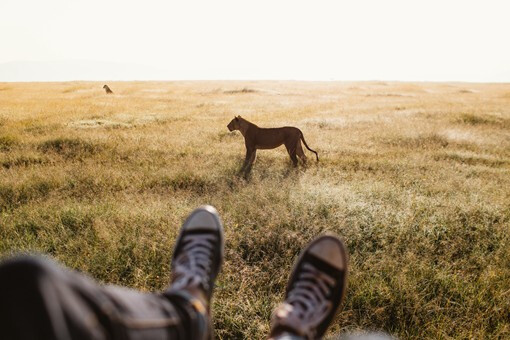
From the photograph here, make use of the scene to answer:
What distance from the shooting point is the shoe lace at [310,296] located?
2295mm

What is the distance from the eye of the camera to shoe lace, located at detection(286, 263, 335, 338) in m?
2.30

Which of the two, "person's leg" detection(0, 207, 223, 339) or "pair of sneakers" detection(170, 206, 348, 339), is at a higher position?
"person's leg" detection(0, 207, 223, 339)

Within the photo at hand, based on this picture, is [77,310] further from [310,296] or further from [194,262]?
[310,296]

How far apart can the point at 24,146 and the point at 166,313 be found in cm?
982

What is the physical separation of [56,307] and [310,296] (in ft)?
6.08

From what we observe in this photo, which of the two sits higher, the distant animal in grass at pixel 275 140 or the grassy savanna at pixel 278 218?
the distant animal in grass at pixel 275 140

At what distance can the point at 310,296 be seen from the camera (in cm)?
247

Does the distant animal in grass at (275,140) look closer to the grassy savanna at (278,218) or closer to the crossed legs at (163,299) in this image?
the grassy savanna at (278,218)

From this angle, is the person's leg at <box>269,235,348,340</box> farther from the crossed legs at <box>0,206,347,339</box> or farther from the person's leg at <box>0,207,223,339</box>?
the person's leg at <box>0,207,223,339</box>

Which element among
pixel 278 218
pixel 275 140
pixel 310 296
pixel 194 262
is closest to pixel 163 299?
pixel 194 262

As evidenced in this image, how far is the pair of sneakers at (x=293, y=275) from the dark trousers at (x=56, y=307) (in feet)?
2.66

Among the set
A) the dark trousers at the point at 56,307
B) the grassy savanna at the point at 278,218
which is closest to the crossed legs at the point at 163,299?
A: the dark trousers at the point at 56,307

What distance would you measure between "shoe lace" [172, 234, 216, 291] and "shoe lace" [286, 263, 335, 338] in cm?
67

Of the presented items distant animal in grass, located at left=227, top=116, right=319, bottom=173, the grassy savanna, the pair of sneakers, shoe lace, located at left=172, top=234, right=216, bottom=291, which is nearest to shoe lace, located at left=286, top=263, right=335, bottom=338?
the pair of sneakers
